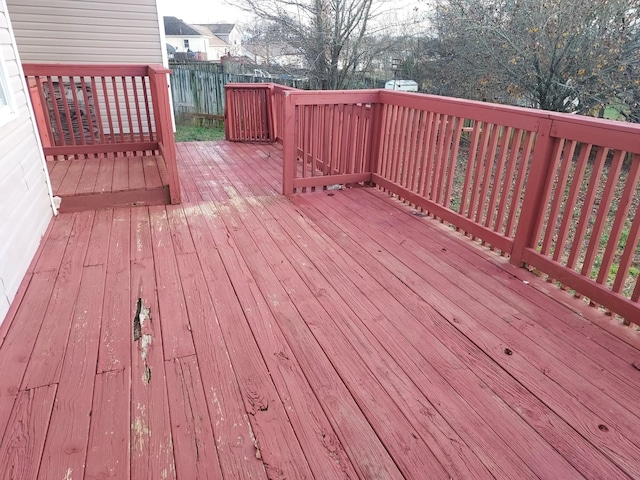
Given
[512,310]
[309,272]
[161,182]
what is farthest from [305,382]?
[161,182]

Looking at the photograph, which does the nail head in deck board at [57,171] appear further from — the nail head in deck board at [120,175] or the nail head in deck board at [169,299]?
the nail head in deck board at [169,299]

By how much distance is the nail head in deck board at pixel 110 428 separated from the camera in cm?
135

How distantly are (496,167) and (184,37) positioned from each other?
3102cm

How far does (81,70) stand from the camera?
4262 millimetres

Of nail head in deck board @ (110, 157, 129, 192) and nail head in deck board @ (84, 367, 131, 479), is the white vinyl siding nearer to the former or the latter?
nail head in deck board @ (110, 157, 129, 192)

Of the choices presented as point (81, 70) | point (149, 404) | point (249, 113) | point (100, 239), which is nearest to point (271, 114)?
point (249, 113)

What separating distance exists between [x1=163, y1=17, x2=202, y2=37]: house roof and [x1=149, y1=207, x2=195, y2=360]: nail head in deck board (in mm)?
29633

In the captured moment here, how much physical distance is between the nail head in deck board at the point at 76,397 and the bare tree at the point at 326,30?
8.02 metres

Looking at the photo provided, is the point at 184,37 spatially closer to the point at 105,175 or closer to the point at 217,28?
the point at 217,28

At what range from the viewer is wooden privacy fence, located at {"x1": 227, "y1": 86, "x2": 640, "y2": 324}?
6.99 ft

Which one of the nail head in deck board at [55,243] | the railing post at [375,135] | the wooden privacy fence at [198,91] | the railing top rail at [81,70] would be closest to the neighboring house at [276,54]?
the wooden privacy fence at [198,91]

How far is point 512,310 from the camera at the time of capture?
7.45ft

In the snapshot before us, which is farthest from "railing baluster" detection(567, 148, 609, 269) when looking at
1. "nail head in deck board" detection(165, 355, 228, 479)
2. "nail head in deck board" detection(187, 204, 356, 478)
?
"nail head in deck board" detection(165, 355, 228, 479)

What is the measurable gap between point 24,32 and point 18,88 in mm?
4610
